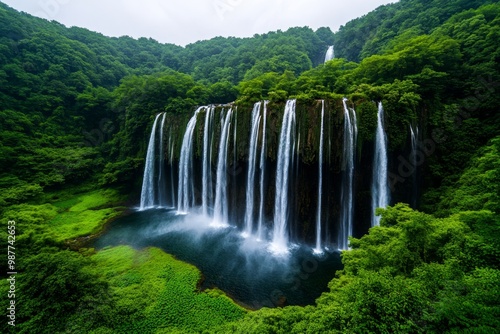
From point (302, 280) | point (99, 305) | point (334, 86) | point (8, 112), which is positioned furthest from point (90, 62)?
point (302, 280)

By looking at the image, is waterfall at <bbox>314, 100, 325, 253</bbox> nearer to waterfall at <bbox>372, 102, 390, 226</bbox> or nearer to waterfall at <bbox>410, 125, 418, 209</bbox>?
waterfall at <bbox>372, 102, 390, 226</bbox>

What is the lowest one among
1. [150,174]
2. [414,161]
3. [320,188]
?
[320,188]

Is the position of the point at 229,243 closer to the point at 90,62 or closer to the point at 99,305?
the point at 99,305

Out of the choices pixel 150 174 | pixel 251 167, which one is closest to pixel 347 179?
pixel 251 167

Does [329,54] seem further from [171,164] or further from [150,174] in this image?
[150,174]

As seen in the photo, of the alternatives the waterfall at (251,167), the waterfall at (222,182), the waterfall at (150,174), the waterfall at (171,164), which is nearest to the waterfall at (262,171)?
the waterfall at (251,167)

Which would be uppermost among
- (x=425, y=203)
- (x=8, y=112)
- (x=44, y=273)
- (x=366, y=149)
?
(x=8, y=112)

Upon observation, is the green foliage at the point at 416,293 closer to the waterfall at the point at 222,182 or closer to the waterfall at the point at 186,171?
the waterfall at the point at 222,182
